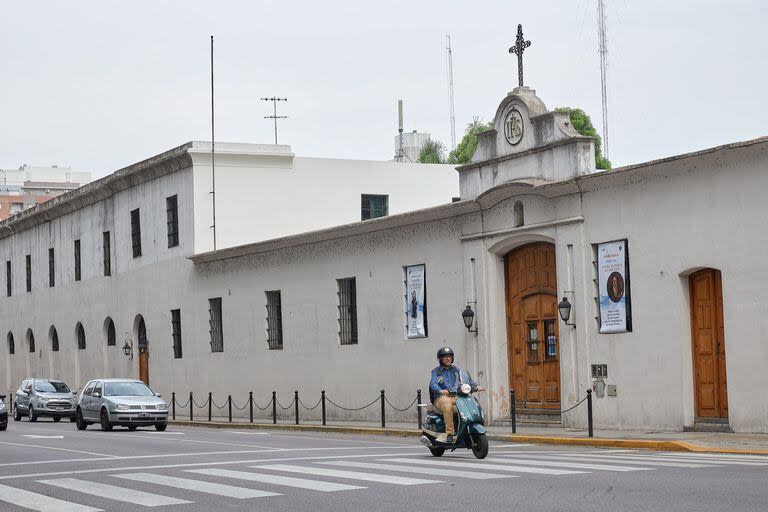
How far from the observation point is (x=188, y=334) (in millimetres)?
42438

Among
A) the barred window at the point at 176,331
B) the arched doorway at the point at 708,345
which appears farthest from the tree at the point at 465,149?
the arched doorway at the point at 708,345

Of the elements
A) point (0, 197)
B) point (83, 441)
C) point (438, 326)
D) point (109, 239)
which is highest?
point (0, 197)

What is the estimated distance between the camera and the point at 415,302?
98.6 ft

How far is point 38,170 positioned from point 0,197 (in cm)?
1285

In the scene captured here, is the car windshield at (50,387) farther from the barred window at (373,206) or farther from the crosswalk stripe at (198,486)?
the crosswalk stripe at (198,486)

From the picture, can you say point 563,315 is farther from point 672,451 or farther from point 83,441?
point 83,441

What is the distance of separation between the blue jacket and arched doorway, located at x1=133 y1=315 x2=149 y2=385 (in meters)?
29.6

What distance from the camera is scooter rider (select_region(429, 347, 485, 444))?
57.8 ft

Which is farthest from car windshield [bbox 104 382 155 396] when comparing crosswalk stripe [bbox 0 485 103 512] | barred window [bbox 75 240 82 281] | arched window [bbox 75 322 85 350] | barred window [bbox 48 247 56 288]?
barred window [bbox 48 247 56 288]

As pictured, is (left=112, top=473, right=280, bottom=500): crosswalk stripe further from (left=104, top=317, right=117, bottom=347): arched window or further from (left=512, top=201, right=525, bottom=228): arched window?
(left=104, top=317, right=117, bottom=347): arched window

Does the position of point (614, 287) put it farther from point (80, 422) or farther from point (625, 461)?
point (80, 422)

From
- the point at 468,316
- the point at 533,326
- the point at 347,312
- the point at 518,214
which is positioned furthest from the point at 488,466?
the point at 347,312

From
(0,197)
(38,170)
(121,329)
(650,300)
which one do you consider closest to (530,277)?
(650,300)

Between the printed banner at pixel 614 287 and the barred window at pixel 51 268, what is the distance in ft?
123
